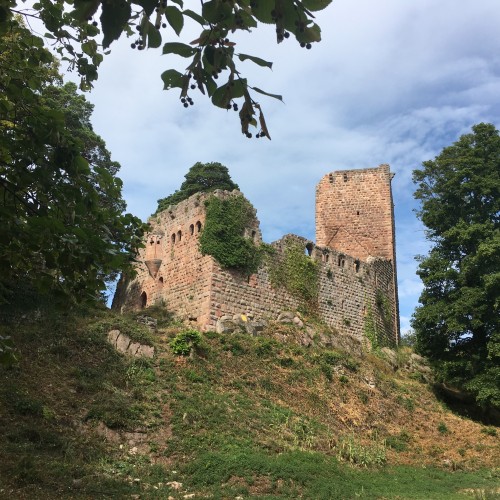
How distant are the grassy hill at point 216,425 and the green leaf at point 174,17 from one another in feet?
23.7

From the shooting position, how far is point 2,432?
30.9 feet

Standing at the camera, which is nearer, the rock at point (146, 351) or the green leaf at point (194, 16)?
the green leaf at point (194, 16)

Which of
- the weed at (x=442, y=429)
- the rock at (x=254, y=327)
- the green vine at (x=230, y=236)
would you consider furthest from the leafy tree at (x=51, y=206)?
the weed at (x=442, y=429)

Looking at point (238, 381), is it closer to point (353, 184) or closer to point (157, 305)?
point (157, 305)

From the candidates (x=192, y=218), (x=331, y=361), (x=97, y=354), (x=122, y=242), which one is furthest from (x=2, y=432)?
(x=192, y=218)

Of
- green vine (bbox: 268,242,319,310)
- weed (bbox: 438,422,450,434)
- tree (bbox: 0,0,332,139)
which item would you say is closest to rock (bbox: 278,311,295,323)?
green vine (bbox: 268,242,319,310)

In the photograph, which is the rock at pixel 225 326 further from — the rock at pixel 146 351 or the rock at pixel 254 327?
the rock at pixel 146 351

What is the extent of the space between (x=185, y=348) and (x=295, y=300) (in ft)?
23.0

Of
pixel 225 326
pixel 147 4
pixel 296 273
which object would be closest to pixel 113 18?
pixel 147 4

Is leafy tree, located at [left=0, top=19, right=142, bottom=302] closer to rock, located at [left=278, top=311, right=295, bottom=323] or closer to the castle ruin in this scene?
the castle ruin

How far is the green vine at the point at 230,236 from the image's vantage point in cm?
1906

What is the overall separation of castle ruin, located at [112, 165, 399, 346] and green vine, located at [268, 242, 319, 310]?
21 cm

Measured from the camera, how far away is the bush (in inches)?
583

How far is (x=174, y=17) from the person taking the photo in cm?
271
